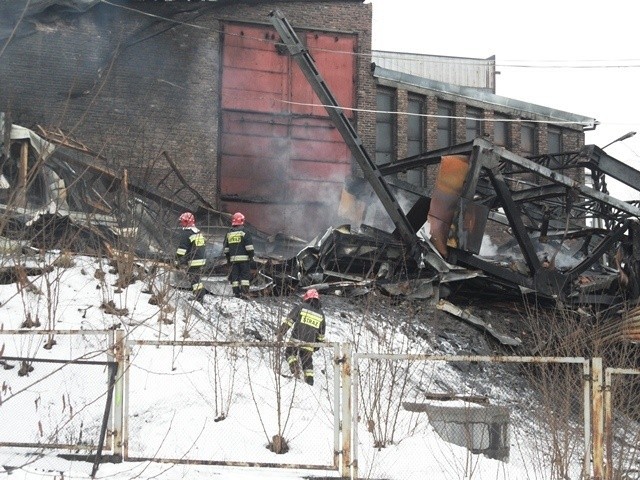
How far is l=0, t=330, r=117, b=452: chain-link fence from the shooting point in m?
8.26

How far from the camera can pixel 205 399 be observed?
9945mm

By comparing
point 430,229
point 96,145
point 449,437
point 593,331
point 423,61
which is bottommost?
point 449,437

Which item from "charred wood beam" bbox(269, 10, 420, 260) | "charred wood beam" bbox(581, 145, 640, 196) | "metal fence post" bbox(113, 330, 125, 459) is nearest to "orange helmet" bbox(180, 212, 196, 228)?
"charred wood beam" bbox(269, 10, 420, 260)

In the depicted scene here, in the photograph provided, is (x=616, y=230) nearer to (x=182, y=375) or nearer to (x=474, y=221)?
(x=474, y=221)

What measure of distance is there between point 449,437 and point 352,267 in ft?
21.8

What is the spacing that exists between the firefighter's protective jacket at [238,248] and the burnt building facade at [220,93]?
21.4 feet

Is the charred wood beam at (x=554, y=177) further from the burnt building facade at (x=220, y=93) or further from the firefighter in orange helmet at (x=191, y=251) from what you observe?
the burnt building facade at (x=220, y=93)

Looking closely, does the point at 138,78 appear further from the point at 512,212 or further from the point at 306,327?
the point at 306,327

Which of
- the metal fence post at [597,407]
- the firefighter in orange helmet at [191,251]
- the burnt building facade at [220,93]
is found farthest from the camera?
the burnt building facade at [220,93]

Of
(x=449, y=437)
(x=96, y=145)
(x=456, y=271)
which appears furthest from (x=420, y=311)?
(x=96, y=145)

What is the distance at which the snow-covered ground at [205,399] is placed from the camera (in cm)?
809

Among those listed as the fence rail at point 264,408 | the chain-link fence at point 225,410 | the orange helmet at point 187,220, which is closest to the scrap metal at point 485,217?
the orange helmet at point 187,220

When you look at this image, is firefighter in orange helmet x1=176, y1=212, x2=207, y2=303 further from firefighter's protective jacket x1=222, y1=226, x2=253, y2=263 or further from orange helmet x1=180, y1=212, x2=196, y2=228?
firefighter's protective jacket x1=222, y1=226, x2=253, y2=263

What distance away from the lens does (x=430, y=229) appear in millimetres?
15531
